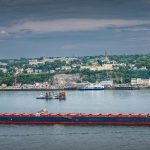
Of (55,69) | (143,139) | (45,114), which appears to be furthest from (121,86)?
(143,139)

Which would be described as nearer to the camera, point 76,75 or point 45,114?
point 45,114

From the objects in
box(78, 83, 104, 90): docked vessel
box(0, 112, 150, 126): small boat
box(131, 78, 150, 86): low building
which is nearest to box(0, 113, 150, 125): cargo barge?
box(0, 112, 150, 126): small boat

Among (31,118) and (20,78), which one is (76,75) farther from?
(31,118)

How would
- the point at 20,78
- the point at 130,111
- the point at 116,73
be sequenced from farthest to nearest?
1. the point at 116,73
2. the point at 20,78
3. the point at 130,111

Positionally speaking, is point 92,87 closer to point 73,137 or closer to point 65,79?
point 65,79

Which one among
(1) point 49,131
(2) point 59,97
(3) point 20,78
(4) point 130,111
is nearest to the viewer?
(1) point 49,131

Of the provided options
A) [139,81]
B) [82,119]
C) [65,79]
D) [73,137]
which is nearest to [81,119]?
[82,119]

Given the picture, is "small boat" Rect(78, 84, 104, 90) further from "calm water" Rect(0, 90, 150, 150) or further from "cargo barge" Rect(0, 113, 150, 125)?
"calm water" Rect(0, 90, 150, 150)
